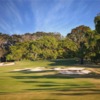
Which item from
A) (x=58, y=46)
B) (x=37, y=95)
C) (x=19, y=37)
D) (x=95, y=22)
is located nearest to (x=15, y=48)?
(x=58, y=46)

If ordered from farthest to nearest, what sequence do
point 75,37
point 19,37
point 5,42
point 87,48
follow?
point 19,37 → point 5,42 → point 75,37 → point 87,48

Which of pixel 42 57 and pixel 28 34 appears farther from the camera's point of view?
pixel 28 34

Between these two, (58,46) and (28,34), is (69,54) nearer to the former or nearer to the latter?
(58,46)

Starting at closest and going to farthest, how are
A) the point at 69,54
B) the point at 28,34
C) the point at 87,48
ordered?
the point at 87,48 < the point at 69,54 < the point at 28,34

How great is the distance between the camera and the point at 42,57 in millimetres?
87750

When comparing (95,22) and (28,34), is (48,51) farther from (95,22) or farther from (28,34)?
(95,22)

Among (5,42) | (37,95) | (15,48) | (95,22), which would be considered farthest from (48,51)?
(37,95)

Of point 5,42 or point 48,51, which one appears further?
point 5,42

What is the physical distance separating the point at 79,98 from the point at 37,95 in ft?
6.89

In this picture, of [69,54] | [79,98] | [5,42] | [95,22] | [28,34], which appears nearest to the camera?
[79,98]

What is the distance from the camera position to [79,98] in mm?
10023

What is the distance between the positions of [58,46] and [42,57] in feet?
24.5

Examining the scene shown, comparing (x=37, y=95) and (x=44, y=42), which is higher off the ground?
(x=44, y=42)

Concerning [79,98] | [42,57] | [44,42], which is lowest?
[79,98]
